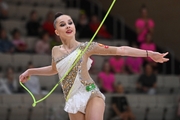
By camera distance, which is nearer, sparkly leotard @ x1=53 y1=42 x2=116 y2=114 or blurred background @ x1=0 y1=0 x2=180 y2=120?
sparkly leotard @ x1=53 y1=42 x2=116 y2=114

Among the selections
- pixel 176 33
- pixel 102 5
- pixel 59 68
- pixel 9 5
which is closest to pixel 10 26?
pixel 9 5

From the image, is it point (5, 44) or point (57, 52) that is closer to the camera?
point (57, 52)

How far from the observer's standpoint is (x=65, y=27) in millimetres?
5391

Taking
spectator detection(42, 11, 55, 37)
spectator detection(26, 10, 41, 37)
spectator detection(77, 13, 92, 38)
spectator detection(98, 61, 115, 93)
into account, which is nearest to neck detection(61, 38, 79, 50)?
spectator detection(98, 61, 115, 93)

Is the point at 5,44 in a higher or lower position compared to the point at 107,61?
higher

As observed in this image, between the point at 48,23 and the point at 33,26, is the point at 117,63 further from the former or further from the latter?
the point at 33,26

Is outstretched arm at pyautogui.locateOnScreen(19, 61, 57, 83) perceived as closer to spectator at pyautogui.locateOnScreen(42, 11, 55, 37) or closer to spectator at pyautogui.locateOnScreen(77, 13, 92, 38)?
spectator at pyautogui.locateOnScreen(42, 11, 55, 37)

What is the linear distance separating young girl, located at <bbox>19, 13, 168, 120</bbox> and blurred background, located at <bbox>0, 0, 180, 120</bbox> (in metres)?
5.15

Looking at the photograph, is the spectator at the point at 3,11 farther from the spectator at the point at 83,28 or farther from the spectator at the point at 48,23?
the spectator at the point at 83,28

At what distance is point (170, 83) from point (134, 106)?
1.49 m

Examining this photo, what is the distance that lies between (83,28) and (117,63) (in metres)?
1.61

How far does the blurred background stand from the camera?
10711mm

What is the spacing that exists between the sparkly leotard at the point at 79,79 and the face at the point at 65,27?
167 millimetres

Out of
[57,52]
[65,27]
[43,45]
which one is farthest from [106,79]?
[65,27]
